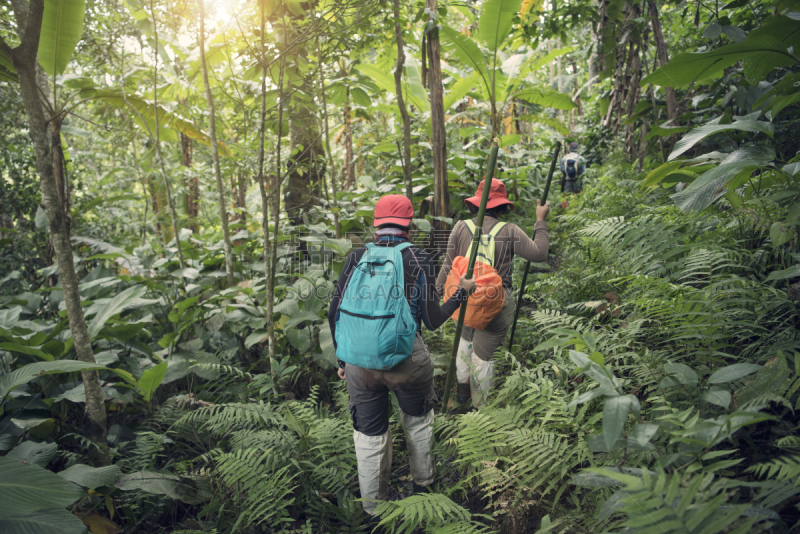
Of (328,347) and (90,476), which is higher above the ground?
(328,347)

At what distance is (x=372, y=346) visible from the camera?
2188 mm

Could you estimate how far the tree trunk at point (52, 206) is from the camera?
2.21 m

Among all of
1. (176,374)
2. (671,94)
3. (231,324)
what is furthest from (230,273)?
(671,94)

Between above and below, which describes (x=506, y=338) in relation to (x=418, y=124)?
below

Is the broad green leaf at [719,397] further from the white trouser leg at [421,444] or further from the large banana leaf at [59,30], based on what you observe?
the large banana leaf at [59,30]

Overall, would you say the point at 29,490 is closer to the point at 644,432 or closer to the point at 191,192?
the point at 644,432

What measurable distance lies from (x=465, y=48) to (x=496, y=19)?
1.63 ft

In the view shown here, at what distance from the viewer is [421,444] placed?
8.29ft

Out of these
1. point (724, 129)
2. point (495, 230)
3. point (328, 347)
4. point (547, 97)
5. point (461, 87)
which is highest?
point (461, 87)

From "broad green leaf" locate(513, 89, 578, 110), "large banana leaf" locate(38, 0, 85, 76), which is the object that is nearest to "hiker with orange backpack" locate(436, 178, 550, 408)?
"large banana leaf" locate(38, 0, 85, 76)

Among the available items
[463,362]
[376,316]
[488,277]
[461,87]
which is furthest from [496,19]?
[376,316]

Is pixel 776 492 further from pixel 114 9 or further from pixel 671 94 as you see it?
pixel 114 9

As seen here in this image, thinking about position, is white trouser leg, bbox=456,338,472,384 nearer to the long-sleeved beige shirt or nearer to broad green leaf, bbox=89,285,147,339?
the long-sleeved beige shirt

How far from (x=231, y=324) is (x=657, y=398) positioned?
12.3 feet
